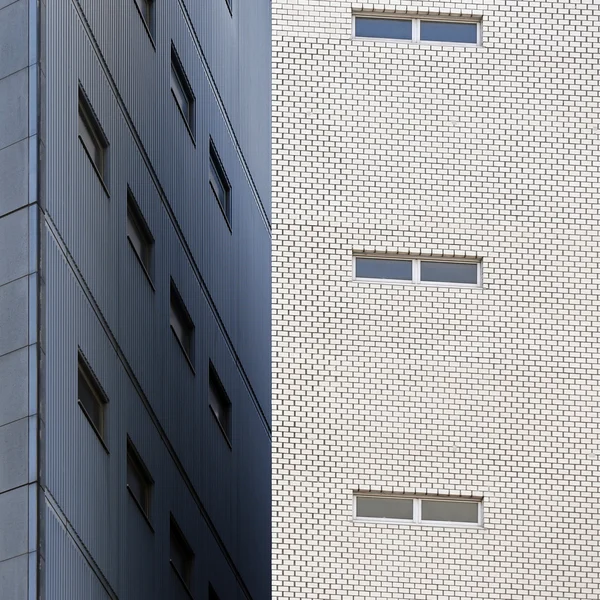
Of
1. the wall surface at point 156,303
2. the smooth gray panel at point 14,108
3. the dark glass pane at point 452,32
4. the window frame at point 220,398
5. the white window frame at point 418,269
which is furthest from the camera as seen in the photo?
the window frame at point 220,398

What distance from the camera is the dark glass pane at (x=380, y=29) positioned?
76.9ft

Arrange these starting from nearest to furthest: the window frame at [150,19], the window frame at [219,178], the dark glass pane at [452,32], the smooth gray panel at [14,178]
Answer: the smooth gray panel at [14,178] < the dark glass pane at [452,32] < the window frame at [150,19] < the window frame at [219,178]

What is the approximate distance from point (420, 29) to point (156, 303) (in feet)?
24.1

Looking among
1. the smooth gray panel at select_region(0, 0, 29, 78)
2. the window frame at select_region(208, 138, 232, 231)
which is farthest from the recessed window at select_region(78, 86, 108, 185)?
the window frame at select_region(208, 138, 232, 231)

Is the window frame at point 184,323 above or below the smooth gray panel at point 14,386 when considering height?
above

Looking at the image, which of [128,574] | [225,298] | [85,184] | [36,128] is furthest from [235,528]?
[36,128]

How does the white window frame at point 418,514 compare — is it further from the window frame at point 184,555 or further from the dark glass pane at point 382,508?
the window frame at point 184,555

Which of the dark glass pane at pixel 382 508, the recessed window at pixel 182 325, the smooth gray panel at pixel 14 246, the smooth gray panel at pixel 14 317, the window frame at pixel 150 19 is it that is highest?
the window frame at pixel 150 19

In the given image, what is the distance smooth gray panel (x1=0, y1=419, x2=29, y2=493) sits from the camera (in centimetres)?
2056

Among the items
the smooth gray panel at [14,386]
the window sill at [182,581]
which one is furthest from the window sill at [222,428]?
the smooth gray panel at [14,386]

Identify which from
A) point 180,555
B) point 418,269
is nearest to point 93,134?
point 418,269

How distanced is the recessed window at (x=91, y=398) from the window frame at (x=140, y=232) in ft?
10.6

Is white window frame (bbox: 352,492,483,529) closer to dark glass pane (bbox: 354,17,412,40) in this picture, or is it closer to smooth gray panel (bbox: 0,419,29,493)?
smooth gray panel (bbox: 0,419,29,493)

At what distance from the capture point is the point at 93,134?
24781 millimetres
